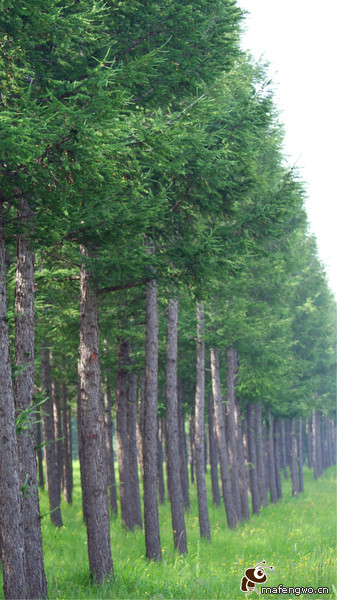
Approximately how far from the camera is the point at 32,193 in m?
7.42

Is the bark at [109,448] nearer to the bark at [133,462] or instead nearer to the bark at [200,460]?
the bark at [133,462]

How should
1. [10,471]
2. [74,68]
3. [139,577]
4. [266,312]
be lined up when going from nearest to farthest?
[10,471]
[74,68]
[139,577]
[266,312]

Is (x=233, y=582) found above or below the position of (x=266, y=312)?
below

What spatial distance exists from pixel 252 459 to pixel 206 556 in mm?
11720

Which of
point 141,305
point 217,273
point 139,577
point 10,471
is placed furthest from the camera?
point 141,305

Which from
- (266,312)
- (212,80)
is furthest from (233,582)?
(266,312)

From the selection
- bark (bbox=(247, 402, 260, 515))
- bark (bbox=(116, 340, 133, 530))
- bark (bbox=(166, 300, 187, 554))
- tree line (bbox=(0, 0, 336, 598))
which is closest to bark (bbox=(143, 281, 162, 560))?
tree line (bbox=(0, 0, 336, 598))

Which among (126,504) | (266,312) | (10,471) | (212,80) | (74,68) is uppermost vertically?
(212,80)

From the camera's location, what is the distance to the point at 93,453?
32.5ft

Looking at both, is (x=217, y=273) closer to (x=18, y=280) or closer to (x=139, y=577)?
(x=18, y=280)

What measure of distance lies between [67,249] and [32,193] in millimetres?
2654

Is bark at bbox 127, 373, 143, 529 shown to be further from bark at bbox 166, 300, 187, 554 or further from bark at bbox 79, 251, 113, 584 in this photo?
bark at bbox 79, 251, 113, 584

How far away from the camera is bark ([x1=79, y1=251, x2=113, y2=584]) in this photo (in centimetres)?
974

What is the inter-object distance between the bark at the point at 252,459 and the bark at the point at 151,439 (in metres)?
13.5
